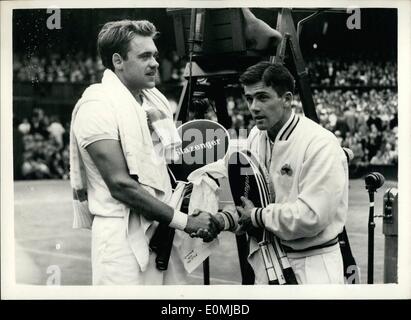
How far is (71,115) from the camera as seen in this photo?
3.41 meters

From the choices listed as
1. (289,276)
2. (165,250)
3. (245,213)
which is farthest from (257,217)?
(165,250)

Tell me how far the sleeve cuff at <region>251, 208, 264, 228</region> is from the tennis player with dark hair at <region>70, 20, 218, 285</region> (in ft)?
0.88

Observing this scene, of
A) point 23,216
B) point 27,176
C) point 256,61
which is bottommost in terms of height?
point 23,216

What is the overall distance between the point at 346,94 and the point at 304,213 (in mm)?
911

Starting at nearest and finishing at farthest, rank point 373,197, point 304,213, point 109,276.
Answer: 1. point 304,213
2. point 109,276
3. point 373,197

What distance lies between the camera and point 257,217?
322 centimetres

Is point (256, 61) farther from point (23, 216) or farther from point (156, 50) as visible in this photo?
point (23, 216)

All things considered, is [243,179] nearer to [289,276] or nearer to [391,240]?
[289,276]

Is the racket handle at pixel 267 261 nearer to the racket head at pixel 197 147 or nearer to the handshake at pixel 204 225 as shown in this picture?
the handshake at pixel 204 225

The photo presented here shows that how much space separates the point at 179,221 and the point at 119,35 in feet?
3.64

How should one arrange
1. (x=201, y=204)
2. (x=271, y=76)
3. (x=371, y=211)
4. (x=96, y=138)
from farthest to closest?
(x=371, y=211), (x=201, y=204), (x=271, y=76), (x=96, y=138)

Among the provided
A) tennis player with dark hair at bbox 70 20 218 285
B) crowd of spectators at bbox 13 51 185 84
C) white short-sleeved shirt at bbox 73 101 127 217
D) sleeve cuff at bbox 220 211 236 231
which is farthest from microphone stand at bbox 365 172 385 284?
white short-sleeved shirt at bbox 73 101 127 217
